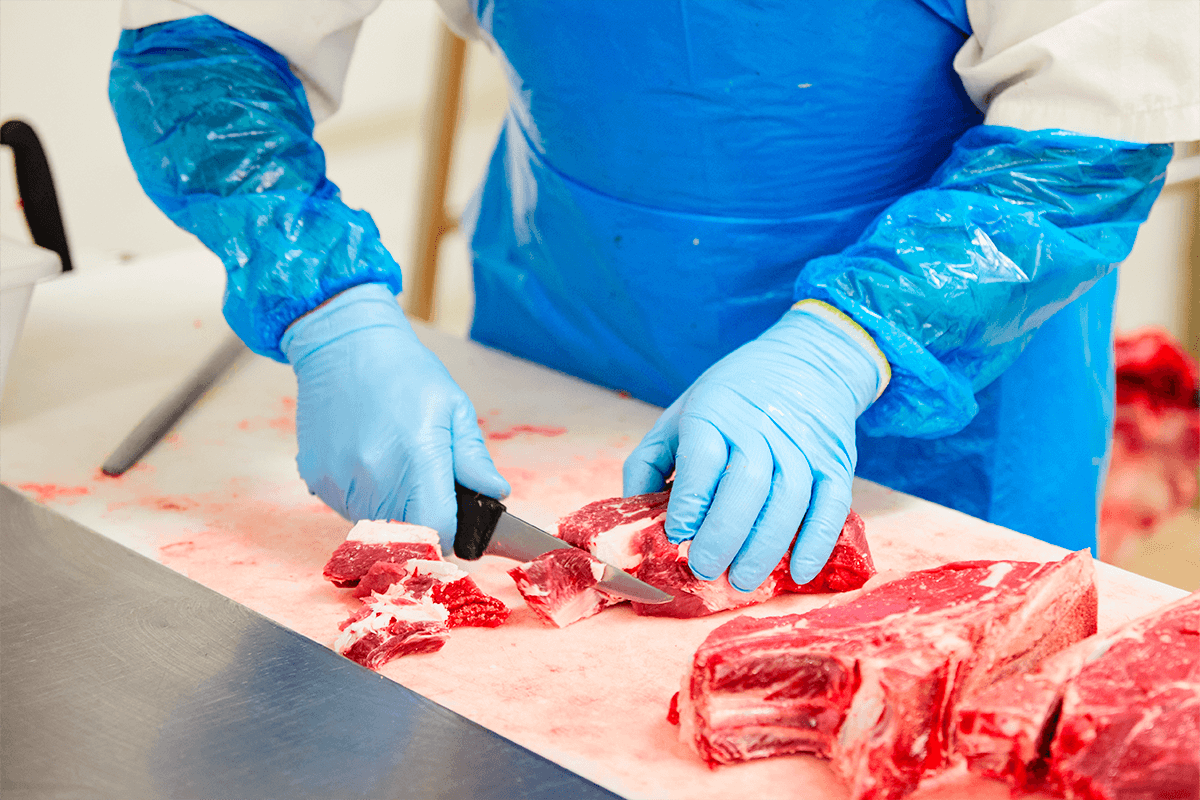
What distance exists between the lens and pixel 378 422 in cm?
175

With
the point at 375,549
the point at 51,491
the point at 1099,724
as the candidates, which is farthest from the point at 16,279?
the point at 1099,724

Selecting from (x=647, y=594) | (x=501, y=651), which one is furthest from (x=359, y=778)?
(x=647, y=594)

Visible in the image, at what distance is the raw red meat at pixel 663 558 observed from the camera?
1554 mm

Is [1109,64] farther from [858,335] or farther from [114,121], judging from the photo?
[114,121]

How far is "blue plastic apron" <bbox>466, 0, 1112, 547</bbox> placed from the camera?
1.91m

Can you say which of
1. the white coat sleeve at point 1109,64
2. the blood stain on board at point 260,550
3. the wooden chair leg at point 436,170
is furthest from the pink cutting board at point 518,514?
the wooden chair leg at point 436,170

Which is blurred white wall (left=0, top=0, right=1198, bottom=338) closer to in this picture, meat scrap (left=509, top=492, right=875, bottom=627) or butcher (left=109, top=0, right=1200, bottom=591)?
butcher (left=109, top=0, right=1200, bottom=591)

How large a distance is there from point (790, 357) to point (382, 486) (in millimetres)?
701

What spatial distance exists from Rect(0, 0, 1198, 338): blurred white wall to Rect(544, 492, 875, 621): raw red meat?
2.00 meters

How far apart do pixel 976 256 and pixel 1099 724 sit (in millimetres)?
854

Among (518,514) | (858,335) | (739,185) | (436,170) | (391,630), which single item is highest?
(739,185)

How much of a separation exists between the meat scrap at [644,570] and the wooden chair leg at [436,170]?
2.85 meters

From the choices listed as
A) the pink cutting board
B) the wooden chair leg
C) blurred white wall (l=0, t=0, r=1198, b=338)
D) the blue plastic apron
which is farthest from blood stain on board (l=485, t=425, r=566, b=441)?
the wooden chair leg

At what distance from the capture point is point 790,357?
1.71 metres
